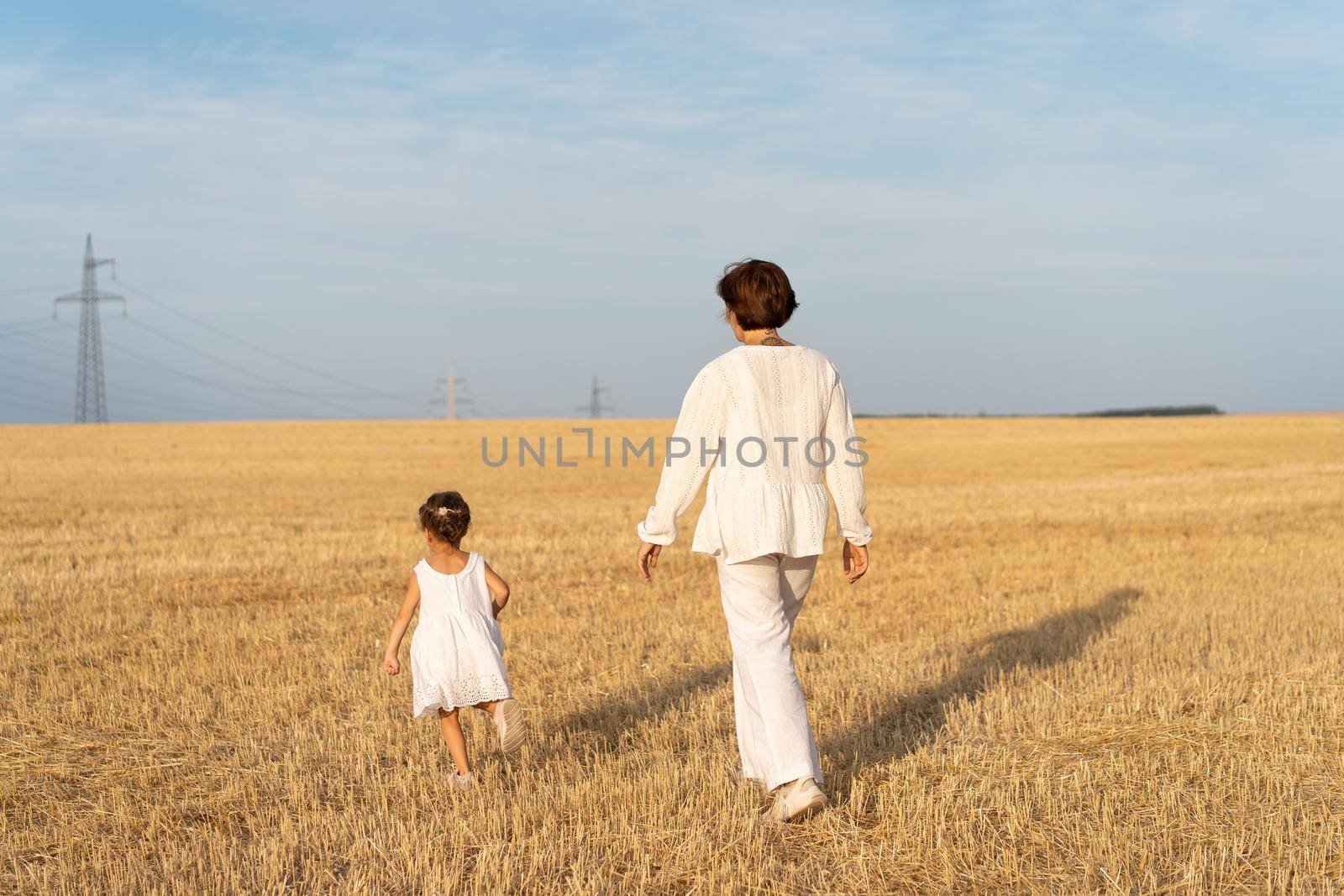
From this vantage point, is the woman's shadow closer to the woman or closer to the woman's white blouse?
the woman

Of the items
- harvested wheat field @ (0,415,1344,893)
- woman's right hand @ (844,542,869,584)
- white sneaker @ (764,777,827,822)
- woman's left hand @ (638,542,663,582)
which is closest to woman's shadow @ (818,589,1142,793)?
harvested wheat field @ (0,415,1344,893)

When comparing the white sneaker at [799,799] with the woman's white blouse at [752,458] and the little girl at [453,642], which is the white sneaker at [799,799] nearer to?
the woman's white blouse at [752,458]

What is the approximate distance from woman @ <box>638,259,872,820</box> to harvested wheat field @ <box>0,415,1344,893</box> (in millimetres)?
464

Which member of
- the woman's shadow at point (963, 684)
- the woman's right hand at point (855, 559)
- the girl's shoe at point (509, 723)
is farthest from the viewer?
the woman's shadow at point (963, 684)

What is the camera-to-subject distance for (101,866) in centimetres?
428

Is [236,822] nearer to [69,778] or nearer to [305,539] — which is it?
[69,778]

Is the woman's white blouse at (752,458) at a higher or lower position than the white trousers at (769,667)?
higher

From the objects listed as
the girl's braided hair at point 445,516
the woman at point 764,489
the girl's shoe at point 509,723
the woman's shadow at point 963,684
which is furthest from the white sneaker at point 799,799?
the girl's braided hair at point 445,516

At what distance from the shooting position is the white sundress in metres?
5.08

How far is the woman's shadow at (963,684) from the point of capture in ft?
18.5

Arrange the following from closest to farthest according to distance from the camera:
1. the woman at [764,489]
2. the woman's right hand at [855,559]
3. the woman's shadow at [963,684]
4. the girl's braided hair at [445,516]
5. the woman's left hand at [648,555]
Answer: the woman at [764,489] < the woman's left hand at [648,555] < the woman's right hand at [855,559] < the girl's braided hair at [445,516] < the woman's shadow at [963,684]

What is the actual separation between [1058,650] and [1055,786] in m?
3.16

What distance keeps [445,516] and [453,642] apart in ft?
1.91

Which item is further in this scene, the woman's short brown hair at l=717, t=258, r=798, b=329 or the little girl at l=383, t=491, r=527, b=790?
the little girl at l=383, t=491, r=527, b=790
